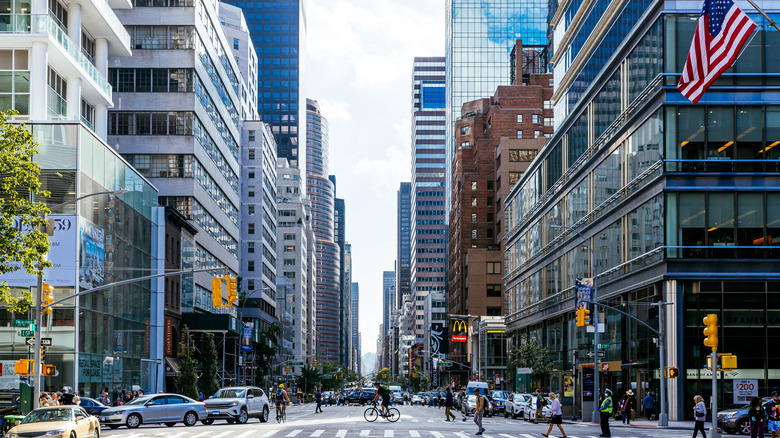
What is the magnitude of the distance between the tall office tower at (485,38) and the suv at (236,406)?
13693 cm

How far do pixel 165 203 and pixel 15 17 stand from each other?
1178 inches

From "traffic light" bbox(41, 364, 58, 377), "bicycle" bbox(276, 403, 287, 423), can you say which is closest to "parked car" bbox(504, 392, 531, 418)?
"bicycle" bbox(276, 403, 287, 423)

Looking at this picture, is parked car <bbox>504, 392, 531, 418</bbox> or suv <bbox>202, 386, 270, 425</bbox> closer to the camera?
suv <bbox>202, 386, 270, 425</bbox>

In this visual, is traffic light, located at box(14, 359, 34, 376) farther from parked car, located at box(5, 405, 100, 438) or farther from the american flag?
the american flag

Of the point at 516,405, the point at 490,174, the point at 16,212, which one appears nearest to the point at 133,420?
the point at 16,212

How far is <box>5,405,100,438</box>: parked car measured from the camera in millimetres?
25744

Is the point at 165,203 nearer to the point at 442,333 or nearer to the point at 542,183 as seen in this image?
the point at 542,183

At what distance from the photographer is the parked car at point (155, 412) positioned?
39.3m

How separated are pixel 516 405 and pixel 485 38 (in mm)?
133782

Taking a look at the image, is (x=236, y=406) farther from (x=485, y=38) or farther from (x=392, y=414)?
(x=485, y=38)

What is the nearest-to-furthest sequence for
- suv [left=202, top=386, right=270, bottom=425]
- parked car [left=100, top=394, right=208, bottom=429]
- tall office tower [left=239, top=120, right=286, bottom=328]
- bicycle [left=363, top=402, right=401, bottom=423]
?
1. parked car [left=100, top=394, right=208, bottom=429]
2. suv [left=202, top=386, right=270, bottom=425]
3. bicycle [left=363, top=402, right=401, bottom=423]
4. tall office tower [left=239, top=120, right=286, bottom=328]

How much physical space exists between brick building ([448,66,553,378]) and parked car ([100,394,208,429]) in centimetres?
9031

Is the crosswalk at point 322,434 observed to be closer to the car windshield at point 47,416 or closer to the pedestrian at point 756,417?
the car windshield at point 47,416

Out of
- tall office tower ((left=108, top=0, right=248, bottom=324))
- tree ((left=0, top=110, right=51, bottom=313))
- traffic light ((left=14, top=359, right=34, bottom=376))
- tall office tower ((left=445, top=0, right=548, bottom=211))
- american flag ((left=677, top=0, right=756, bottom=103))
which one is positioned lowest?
traffic light ((left=14, top=359, right=34, bottom=376))
